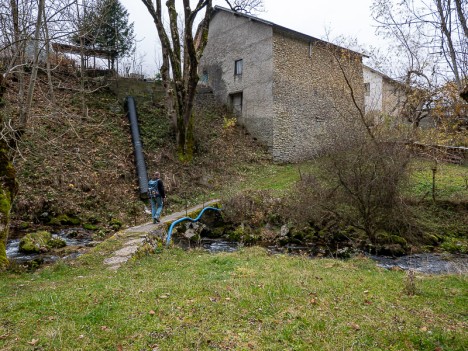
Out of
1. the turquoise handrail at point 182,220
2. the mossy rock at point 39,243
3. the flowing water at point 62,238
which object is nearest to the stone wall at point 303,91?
the turquoise handrail at point 182,220

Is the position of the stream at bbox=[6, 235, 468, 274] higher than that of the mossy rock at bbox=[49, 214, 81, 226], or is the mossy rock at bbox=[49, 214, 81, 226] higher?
the mossy rock at bbox=[49, 214, 81, 226]

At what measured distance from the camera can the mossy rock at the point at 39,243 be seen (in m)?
10.2

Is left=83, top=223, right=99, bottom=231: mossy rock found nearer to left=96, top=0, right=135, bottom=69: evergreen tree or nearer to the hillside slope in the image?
the hillside slope

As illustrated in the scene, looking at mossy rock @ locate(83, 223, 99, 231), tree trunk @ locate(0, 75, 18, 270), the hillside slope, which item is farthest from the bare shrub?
tree trunk @ locate(0, 75, 18, 270)

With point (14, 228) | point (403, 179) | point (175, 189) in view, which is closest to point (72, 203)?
point (14, 228)

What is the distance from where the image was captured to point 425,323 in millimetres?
4836

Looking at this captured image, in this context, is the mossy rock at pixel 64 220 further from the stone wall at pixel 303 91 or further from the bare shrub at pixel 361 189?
the stone wall at pixel 303 91

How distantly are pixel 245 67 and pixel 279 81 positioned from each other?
10.2ft

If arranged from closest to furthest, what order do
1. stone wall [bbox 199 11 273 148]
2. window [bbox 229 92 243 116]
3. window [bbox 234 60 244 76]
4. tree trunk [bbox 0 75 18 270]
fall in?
1. tree trunk [bbox 0 75 18 270]
2. stone wall [bbox 199 11 273 148]
3. window [bbox 234 60 244 76]
4. window [bbox 229 92 243 116]

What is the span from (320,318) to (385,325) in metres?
0.84

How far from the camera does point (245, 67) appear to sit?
2539cm

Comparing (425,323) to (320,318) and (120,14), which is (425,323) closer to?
(320,318)

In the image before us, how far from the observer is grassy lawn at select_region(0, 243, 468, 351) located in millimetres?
4215

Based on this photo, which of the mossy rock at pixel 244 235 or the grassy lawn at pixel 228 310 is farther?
the mossy rock at pixel 244 235
